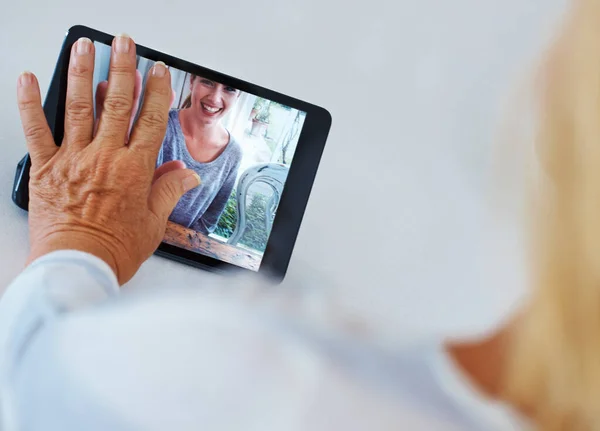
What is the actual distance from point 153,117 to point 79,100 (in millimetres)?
65

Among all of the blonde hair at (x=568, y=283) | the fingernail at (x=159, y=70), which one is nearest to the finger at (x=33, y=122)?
the fingernail at (x=159, y=70)

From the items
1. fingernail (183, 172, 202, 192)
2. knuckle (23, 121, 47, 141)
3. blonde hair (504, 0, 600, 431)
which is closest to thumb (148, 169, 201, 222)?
fingernail (183, 172, 202, 192)

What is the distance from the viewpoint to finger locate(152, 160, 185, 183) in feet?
2.00

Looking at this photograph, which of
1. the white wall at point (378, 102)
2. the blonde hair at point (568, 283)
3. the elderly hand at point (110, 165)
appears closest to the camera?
the blonde hair at point (568, 283)

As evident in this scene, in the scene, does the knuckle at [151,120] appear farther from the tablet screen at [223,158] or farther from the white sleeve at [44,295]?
the white sleeve at [44,295]

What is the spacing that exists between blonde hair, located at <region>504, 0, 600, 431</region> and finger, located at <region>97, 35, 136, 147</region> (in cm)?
36

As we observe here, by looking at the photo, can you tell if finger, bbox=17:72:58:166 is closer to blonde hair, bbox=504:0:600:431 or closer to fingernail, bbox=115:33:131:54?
fingernail, bbox=115:33:131:54

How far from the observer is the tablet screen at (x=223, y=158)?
0.62m

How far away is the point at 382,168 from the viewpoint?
759 millimetres

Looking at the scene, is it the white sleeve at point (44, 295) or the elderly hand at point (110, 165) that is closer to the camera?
the white sleeve at point (44, 295)

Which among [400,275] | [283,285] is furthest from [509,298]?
[283,285]

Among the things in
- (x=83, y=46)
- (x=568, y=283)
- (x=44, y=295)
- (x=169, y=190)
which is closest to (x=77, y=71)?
(x=83, y=46)

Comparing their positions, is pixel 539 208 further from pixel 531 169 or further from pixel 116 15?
pixel 116 15

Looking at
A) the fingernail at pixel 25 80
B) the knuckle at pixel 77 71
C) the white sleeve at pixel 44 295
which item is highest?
the knuckle at pixel 77 71
